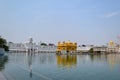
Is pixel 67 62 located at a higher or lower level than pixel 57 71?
lower

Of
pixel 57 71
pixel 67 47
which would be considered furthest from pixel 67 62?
pixel 67 47

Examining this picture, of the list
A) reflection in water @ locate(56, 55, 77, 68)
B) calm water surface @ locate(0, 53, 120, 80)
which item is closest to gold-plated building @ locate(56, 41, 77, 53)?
reflection in water @ locate(56, 55, 77, 68)

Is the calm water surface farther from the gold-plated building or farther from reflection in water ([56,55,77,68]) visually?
the gold-plated building

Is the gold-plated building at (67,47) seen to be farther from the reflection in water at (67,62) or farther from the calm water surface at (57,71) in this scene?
the calm water surface at (57,71)

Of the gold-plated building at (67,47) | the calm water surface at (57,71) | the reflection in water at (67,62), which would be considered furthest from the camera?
the gold-plated building at (67,47)

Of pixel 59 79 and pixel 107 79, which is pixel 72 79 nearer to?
pixel 59 79

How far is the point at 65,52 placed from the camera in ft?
627

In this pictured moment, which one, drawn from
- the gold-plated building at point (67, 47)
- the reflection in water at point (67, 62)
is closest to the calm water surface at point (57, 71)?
the reflection in water at point (67, 62)

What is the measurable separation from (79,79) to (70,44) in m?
169

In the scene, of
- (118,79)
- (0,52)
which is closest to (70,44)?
(0,52)

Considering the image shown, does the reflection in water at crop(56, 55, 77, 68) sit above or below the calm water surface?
below

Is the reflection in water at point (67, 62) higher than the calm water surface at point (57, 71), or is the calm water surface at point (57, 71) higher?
the calm water surface at point (57, 71)

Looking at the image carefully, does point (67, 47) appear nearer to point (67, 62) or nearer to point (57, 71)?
point (67, 62)

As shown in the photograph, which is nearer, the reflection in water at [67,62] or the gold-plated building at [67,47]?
the reflection in water at [67,62]
